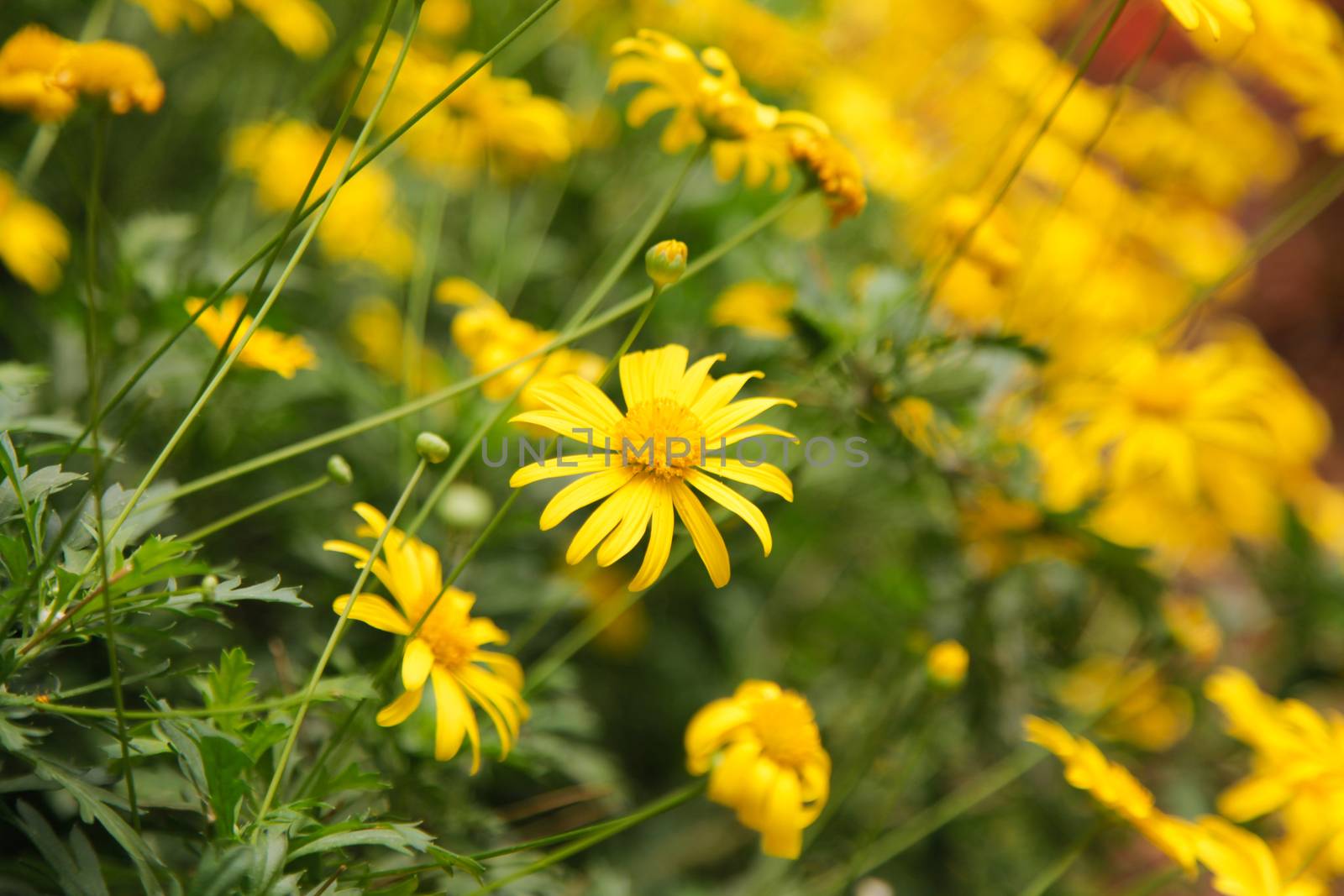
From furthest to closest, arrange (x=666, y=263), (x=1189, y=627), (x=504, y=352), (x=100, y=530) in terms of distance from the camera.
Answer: (x=1189, y=627), (x=504, y=352), (x=666, y=263), (x=100, y=530)

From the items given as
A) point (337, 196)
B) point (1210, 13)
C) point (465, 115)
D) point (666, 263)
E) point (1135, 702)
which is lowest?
point (1135, 702)

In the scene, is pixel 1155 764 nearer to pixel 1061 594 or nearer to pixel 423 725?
pixel 1061 594

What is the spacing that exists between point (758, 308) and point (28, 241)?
31.1 inches

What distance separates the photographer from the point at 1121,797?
872mm

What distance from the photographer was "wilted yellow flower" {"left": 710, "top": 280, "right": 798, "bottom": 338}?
1.05 metres

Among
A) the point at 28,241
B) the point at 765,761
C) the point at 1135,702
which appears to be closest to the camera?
the point at 765,761

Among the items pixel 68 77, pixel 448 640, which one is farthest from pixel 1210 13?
pixel 68 77

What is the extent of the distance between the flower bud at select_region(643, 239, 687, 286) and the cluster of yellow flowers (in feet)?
1.77

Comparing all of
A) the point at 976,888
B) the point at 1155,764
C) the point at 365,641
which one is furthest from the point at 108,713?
the point at 1155,764

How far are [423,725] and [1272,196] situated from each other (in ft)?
11.3

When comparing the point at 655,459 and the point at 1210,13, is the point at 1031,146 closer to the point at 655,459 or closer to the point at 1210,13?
the point at 1210,13

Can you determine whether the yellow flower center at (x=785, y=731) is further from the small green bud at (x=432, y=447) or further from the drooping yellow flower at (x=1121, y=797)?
the small green bud at (x=432, y=447)

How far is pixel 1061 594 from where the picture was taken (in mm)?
1451

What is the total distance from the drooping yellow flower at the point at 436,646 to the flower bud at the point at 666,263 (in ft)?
0.86
